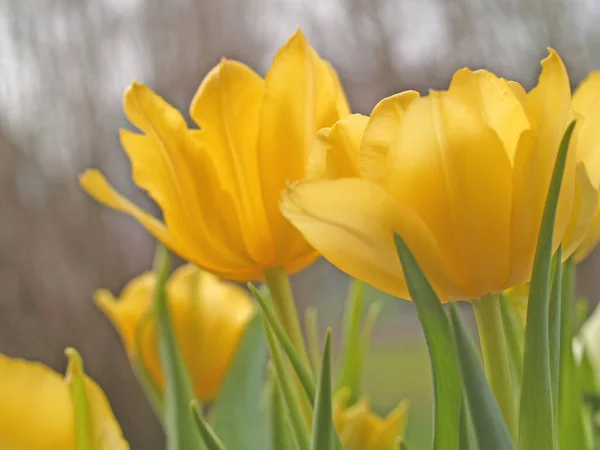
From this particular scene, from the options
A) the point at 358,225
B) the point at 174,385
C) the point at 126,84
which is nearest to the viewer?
the point at 358,225

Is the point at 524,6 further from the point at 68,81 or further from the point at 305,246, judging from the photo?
the point at 305,246

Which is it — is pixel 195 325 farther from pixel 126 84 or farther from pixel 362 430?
pixel 126 84

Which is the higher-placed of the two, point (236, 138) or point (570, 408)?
point (236, 138)

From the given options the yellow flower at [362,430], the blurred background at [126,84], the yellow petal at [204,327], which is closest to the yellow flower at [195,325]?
the yellow petal at [204,327]

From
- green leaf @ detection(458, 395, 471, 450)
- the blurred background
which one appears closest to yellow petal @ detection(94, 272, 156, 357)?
green leaf @ detection(458, 395, 471, 450)

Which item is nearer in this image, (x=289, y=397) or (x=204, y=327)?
(x=289, y=397)

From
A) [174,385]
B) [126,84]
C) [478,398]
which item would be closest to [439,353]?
[478,398]

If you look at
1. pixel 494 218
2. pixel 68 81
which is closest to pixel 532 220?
pixel 494 218
